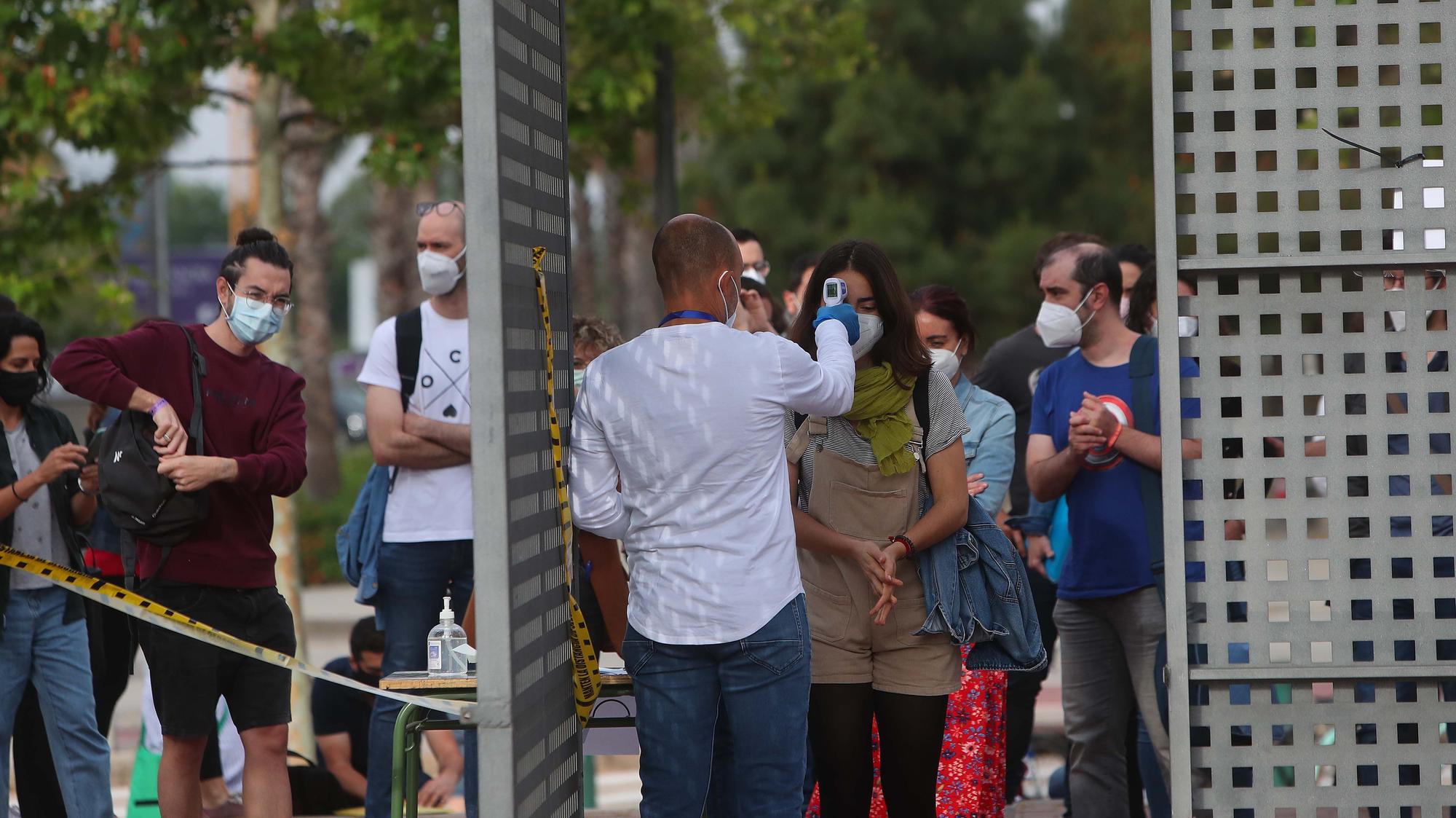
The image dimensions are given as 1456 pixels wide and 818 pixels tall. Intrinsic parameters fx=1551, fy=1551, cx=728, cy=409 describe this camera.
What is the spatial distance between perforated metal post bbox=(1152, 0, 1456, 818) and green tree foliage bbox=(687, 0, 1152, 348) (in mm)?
16141

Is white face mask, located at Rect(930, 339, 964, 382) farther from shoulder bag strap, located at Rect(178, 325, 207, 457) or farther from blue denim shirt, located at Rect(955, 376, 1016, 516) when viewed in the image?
shoulder bag strap, located at Rect(178, 325, 207, 457)

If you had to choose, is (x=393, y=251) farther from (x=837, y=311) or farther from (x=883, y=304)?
(x=837, y=311)

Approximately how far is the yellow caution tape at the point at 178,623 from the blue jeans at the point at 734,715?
0.51 m

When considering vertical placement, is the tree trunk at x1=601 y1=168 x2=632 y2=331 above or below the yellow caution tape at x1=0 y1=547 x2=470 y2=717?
above

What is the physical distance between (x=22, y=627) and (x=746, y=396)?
2.71 meters

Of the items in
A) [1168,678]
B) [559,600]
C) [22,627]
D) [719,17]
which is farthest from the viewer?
[719,17]

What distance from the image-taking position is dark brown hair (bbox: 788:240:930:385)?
4332 millimetres

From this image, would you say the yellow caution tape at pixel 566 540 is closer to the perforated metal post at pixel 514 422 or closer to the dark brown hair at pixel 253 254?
the perforated metal post at pixel 514 422

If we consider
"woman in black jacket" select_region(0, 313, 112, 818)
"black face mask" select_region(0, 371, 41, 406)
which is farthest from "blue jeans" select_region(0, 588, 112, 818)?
"black face mask" select_region(0, 371, 41, 406)

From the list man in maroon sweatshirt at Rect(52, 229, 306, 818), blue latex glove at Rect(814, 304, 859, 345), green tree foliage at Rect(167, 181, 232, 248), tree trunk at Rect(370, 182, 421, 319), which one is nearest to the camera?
blue latex glove at Rect(814, 304, 859, 345)

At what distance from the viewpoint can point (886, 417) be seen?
4.30 metres

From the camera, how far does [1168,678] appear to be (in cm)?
364

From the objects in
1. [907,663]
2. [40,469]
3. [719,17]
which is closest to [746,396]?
[907,663]

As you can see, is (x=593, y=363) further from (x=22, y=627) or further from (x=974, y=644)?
(x=22, y=627)
